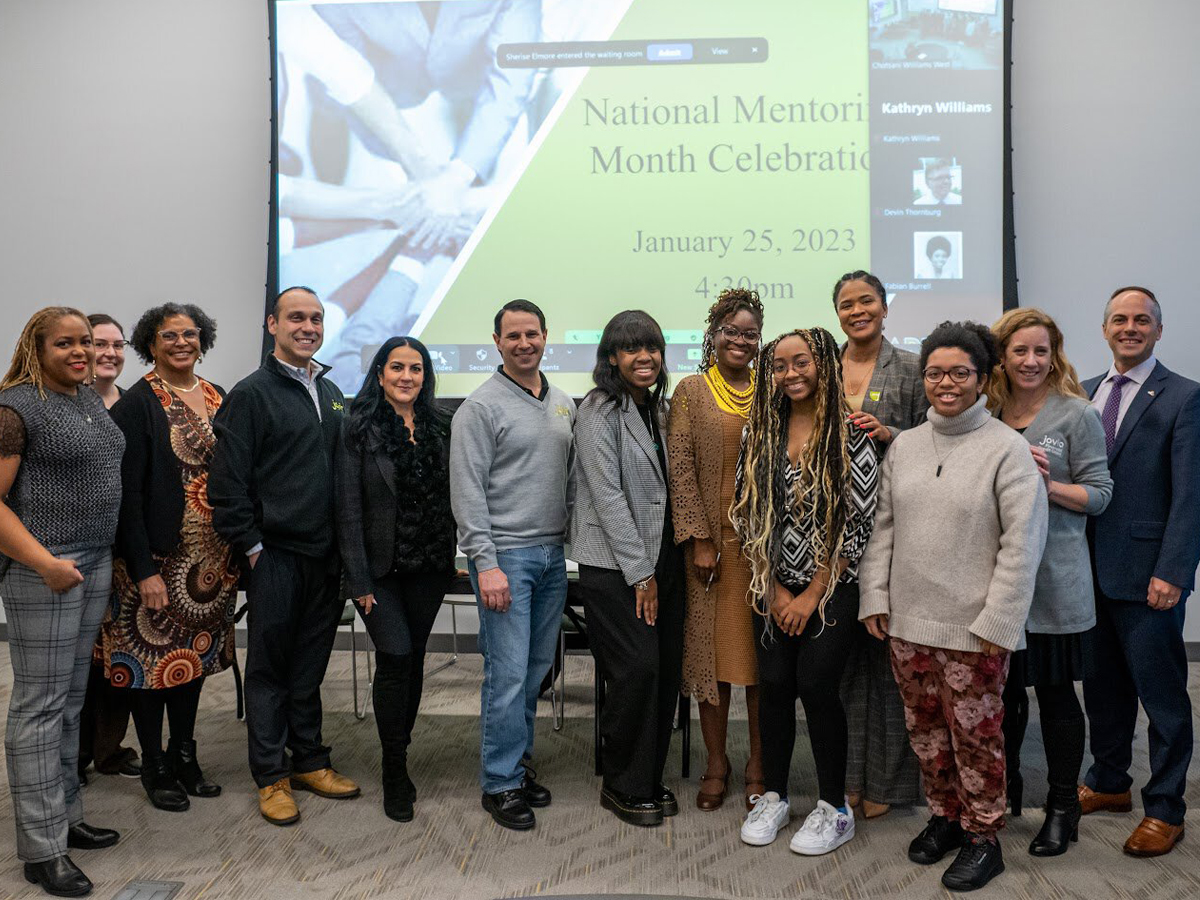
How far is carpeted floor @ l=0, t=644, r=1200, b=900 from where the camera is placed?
223 centimetres

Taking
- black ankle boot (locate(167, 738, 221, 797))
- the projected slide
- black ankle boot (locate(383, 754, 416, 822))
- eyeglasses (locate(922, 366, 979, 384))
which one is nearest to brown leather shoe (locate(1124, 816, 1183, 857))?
eyeglasses (locate(922, 366, 979, 384))

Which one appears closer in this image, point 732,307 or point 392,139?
point 732,307

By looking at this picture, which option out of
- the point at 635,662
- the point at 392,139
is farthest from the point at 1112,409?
the point at 392,139

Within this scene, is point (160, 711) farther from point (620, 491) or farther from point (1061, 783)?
point (1061, 783)

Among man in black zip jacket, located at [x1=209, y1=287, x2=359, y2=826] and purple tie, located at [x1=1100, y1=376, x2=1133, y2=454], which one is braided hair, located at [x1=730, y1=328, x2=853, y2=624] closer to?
purple tie, located at [x1=1100, y1=376, x2=1133, y2=454]

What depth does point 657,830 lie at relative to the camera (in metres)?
2.55

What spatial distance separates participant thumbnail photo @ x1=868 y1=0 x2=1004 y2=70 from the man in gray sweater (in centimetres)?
255

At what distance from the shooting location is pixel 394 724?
8.71ft

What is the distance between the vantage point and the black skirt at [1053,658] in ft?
7.70

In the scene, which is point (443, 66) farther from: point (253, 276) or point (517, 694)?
point (517, 694)

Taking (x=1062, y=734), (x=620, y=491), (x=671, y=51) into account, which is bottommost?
(x=1062, y=734)

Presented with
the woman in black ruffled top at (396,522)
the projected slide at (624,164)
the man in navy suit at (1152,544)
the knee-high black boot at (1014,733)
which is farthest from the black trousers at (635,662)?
the projected slide at (624,164)

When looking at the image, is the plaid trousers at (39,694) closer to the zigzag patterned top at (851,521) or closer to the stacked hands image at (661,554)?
the stacked hands image at (661,554)

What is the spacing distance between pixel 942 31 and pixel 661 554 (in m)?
2.96
